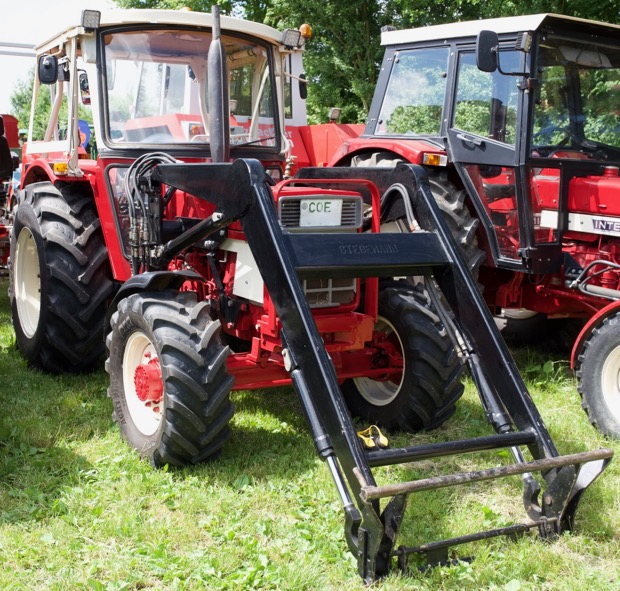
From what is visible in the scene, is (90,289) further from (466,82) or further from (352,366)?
(466,82)

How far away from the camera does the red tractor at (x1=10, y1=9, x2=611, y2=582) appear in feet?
11.0

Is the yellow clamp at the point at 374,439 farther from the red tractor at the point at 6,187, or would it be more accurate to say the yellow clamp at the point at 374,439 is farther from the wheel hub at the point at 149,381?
the red tractor at the point at 6,187

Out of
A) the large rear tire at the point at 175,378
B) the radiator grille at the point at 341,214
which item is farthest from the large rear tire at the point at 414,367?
the large rear tire at the point at 175,378

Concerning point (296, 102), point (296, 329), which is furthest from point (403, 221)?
point (296, 102)

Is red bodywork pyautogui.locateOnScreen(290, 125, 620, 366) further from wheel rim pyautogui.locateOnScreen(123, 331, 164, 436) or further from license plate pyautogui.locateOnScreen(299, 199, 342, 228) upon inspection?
wheel rim pyautogui.locateOnScreen(123, 331, 164, 436)

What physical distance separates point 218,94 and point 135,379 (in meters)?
1.47

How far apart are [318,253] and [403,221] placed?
859 mm

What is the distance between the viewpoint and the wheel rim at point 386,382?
455 cm

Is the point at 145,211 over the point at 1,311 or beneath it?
over

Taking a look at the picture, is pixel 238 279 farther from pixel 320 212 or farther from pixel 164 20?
pixel 164 20

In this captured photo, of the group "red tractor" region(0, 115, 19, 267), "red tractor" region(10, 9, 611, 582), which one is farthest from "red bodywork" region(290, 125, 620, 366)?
"red tractor" region(0, 115, 19, 267)

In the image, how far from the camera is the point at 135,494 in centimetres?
376

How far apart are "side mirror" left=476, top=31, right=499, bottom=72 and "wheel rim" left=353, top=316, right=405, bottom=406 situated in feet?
5.71

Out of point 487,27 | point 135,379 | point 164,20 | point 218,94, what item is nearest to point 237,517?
point 135,379
